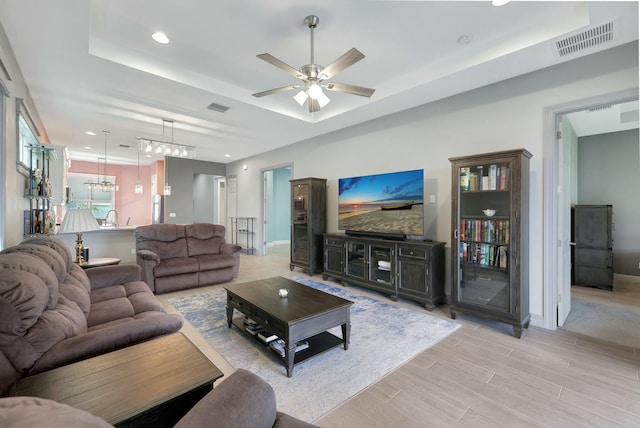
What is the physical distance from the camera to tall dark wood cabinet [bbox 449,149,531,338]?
289 centimetres

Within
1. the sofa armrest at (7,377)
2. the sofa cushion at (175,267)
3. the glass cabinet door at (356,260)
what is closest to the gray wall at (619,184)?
the glass cabinet door at (356,260)

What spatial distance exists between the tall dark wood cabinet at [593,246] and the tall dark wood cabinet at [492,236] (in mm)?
2769

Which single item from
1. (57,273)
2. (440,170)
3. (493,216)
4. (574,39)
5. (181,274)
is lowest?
(181,274)

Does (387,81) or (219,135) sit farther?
(219,135)

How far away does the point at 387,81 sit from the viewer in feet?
12.1

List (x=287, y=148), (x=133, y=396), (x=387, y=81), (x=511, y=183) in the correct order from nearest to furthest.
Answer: (x=133, y=396) < (x=511, y=183) < (x=387, y=81) < (x=287, y=148)

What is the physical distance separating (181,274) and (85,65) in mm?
2869

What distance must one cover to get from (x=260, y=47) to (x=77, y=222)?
2.95 m

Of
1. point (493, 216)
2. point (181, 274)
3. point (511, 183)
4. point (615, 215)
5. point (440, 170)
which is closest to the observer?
point (511, 183)

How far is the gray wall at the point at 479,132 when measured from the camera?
279cm

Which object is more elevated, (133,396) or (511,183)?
(511,183)

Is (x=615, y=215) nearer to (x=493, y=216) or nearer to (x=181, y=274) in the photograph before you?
(x=493, y=216)

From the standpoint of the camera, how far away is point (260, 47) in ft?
9.66

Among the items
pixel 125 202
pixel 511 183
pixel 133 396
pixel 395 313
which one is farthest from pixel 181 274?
pixel 125 202
